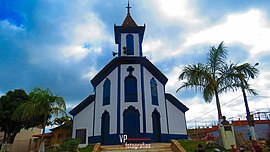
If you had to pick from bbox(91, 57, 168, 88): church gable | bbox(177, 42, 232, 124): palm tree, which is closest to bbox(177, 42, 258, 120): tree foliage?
bbox(177, 42, 232, 124): palm tree

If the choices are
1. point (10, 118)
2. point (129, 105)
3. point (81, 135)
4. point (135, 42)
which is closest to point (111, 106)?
point (129, 105)

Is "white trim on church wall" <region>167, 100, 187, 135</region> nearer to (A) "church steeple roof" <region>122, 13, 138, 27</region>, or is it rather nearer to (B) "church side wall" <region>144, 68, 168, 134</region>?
(B) "church side wall" <region>144, 68, 168, 134</region>

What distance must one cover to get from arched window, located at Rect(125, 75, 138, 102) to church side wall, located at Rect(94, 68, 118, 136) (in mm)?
1012

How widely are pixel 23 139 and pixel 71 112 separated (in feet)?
65.5

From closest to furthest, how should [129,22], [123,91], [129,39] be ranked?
[123,91] → [129,39] → [129,22]

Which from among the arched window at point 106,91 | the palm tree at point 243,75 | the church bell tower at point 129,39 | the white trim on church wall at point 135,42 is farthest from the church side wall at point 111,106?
the palm tree at point 243,75

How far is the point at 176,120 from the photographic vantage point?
21234 mm

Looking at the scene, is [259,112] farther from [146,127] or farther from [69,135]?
[69,135]

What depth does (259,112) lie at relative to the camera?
1030 inches

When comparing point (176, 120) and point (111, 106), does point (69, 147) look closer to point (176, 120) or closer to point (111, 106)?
point (111, 106)

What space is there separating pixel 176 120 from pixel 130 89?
580cm

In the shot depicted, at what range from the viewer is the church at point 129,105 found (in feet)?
60.2

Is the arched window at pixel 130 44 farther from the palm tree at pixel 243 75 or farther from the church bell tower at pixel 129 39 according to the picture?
the palm tree at pixel 243 75

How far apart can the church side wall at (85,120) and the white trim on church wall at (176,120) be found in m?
7.55
